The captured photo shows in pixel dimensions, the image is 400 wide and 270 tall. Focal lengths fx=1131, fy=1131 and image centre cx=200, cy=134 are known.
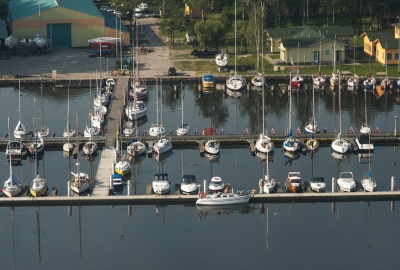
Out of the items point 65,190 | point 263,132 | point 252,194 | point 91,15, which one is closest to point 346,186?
point 252,194

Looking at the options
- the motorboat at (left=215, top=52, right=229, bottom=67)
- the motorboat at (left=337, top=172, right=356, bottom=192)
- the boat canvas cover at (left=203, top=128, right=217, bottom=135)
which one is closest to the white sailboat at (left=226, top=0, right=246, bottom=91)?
the motorboat at (left=215, top=52, right=229, bottom=67)

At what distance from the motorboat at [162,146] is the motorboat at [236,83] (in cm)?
2294

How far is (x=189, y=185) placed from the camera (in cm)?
7138

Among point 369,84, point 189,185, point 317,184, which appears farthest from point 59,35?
point 317,184

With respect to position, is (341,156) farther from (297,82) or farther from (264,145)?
(297,82)

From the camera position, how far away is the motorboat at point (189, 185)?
71.1 metres

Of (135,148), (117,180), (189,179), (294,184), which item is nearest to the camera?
(294,184)

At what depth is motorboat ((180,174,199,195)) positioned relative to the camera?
71.1 meters

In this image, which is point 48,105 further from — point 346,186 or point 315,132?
point 346,186

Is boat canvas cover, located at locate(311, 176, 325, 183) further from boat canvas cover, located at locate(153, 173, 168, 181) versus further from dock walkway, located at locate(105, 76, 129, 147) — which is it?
dock walkway, located at locate(105, 76, 129, 147)

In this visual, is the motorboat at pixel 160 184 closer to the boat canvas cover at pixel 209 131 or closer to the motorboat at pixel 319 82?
the boat canvas cover at pixel 209 131

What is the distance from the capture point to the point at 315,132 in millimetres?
84812

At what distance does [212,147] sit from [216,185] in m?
9.53

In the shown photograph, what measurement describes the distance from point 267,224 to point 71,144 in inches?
766
